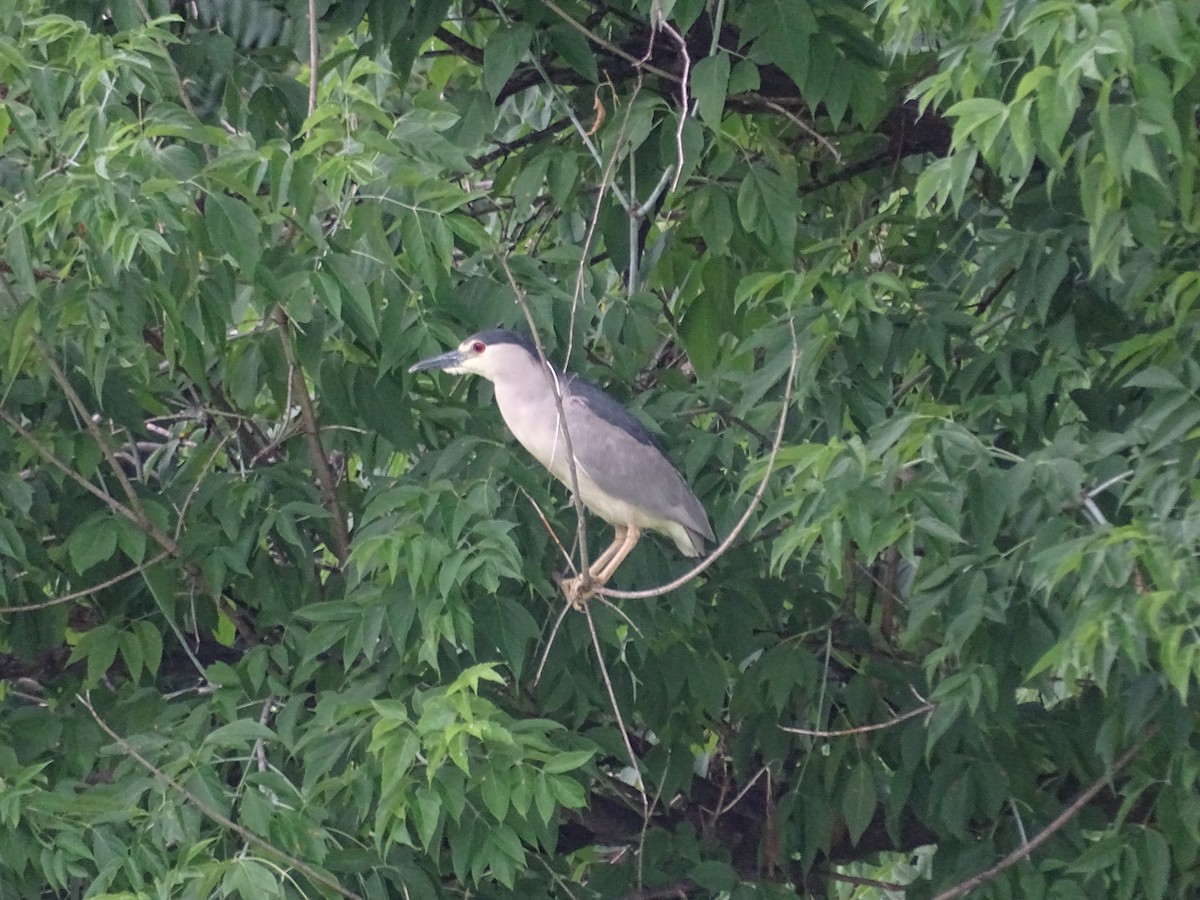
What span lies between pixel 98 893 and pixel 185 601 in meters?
0.96

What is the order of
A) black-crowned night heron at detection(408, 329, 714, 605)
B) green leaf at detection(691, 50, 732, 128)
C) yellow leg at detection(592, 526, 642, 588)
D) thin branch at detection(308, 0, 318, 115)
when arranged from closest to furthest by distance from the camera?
thin branch at detection(308, 0, 318, 115)
green leaf at detection(691, 50, 732, 128)
yellow leg at detection(592, 526, 642, 588)
black-crowned night heron at detection(408, 329, 714, 605)

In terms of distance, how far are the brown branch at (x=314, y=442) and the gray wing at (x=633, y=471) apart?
72 centimetres

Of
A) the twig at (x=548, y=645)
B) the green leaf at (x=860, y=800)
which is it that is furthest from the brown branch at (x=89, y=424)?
the green leaf at (x=860, y=800)

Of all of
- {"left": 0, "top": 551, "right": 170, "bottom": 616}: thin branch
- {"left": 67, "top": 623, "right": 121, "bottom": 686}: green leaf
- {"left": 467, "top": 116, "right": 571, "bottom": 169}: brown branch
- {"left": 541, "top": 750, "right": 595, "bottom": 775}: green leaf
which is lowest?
{"left": 67, "top": 623, "right": 121, "bottom": 686}: green leaf

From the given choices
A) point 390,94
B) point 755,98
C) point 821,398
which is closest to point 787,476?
point 821,398

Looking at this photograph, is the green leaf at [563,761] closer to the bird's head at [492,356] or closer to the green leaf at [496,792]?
the green leaf at [496,792]

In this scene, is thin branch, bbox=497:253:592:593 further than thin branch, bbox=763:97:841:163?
No

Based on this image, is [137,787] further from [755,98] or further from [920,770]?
[755,98]

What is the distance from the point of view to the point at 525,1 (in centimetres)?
358

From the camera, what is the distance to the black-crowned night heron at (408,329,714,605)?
12.7 feet

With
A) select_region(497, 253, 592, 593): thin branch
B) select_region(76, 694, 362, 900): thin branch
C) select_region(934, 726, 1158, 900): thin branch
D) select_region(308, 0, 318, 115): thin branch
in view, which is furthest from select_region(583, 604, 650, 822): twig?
select_region(308, 0, 318, 115): thin branch

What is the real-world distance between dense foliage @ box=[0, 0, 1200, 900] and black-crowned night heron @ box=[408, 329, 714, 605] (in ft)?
0.43

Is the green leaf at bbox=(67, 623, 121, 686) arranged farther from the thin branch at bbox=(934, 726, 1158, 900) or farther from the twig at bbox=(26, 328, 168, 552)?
the thin branch at bbox=(934, 726, 1158, 900)

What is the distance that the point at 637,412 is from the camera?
3381mm
